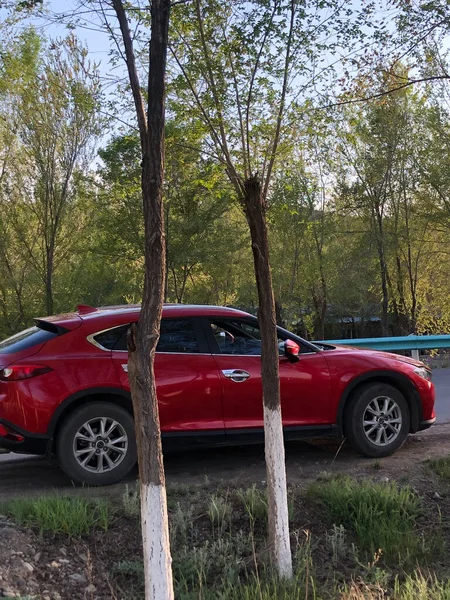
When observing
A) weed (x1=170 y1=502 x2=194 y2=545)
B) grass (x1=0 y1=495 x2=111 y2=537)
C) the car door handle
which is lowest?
weed (x1=170 y1=502 x2=194 y2=545)

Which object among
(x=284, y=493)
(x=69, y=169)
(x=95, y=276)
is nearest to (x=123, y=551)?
(x=284, y=493)

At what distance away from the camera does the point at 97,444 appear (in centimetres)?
565

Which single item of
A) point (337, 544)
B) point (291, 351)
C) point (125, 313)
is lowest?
point (337, 544)

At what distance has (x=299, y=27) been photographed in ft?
17.1

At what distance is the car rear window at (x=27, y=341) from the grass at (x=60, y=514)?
145cm

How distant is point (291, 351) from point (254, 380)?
483 mm

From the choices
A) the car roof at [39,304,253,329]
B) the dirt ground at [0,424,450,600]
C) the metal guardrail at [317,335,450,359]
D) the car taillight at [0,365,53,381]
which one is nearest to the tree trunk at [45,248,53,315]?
the metal guardrail at [317,335,450,359]

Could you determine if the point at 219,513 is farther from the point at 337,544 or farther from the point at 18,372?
the point at 18,372

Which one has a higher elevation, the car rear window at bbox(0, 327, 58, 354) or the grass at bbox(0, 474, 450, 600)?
the car rear window at bbox(0, 327, 58, 354)

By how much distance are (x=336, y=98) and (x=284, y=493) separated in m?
3.71

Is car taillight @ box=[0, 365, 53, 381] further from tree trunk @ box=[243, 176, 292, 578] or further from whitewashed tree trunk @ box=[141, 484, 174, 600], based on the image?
whitewashed tree trunk @ box=[141, 484, 174, 600]

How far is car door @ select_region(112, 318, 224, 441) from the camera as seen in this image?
5.89 metres

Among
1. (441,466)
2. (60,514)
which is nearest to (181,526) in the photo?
(60,514)

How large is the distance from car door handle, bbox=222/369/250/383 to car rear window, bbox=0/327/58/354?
1.70 meters
